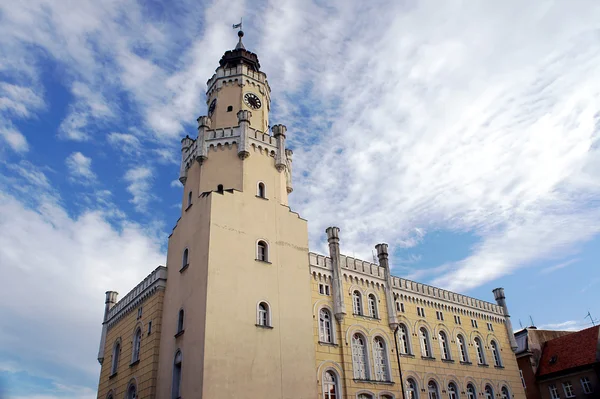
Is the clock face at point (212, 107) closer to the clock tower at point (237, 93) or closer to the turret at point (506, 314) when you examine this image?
the clock tower at point (237, 93)

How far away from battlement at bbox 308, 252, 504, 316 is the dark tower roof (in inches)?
674

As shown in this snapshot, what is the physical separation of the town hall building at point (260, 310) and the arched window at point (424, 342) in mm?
152

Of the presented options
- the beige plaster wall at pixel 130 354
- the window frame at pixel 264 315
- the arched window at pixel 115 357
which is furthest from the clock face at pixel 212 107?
the arched window at pixel 115 357

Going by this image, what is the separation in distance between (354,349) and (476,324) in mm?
16131

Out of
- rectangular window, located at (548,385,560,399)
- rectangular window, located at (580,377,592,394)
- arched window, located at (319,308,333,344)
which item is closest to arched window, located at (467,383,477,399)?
rectangular window, located at (580,377,592,394)

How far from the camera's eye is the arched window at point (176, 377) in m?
27.7

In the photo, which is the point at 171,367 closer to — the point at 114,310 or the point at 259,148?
the point at 114,310

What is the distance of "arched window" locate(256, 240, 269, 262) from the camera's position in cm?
3141

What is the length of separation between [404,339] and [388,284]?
431 cm

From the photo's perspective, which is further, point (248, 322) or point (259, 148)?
point (259, 148)

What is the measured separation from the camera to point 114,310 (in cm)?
3962

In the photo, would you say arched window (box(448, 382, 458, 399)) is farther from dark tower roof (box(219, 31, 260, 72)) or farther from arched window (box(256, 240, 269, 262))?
dark tower roof (box(219, 31, 260, 72))

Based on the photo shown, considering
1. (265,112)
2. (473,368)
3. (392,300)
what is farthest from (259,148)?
(473,368)

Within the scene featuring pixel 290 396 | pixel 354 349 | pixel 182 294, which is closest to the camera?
pixel 290 396
